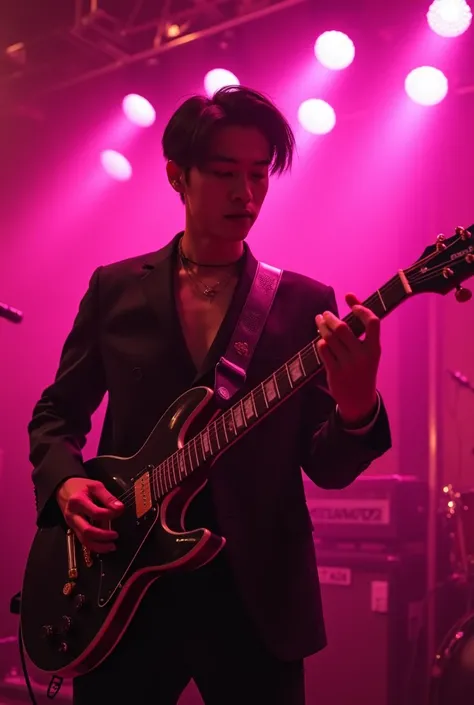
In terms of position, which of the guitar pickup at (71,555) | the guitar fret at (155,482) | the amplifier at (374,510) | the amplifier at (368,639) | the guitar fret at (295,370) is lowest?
the amplifier at (368,639)

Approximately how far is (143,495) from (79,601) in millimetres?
255

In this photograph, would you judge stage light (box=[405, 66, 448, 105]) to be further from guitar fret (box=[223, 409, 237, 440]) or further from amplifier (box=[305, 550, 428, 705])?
guitar fret (box=[223, 409, 237, 440])

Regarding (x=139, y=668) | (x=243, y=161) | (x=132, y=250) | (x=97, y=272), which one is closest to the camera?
(x=139, y=668)

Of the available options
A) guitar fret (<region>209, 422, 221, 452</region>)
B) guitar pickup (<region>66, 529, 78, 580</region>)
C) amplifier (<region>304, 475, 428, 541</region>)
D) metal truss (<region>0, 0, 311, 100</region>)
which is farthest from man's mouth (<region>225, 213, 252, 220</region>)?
metal truss (<region>0, 0, 311, 100</region>)

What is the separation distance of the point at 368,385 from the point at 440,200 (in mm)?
4516

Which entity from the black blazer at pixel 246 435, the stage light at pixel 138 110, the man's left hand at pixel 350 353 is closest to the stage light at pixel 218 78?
the stage light at pixel 138 110

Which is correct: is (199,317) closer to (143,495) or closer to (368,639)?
(143,495)

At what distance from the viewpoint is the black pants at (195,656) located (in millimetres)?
1504

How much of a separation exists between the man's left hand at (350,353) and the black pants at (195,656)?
43cm

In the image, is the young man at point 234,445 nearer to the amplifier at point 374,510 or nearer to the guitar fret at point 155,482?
the guitar fret at point 155,482

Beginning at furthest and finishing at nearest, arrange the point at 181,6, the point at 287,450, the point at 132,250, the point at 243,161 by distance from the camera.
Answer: the point at 132,250 → the point at 181,6 → the point at 243,161 → the point at 287,450

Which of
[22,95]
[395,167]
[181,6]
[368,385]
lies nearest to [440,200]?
[395,167]

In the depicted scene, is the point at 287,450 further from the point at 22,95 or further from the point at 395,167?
the point at 22,95

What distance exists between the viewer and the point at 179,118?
1916 mm
